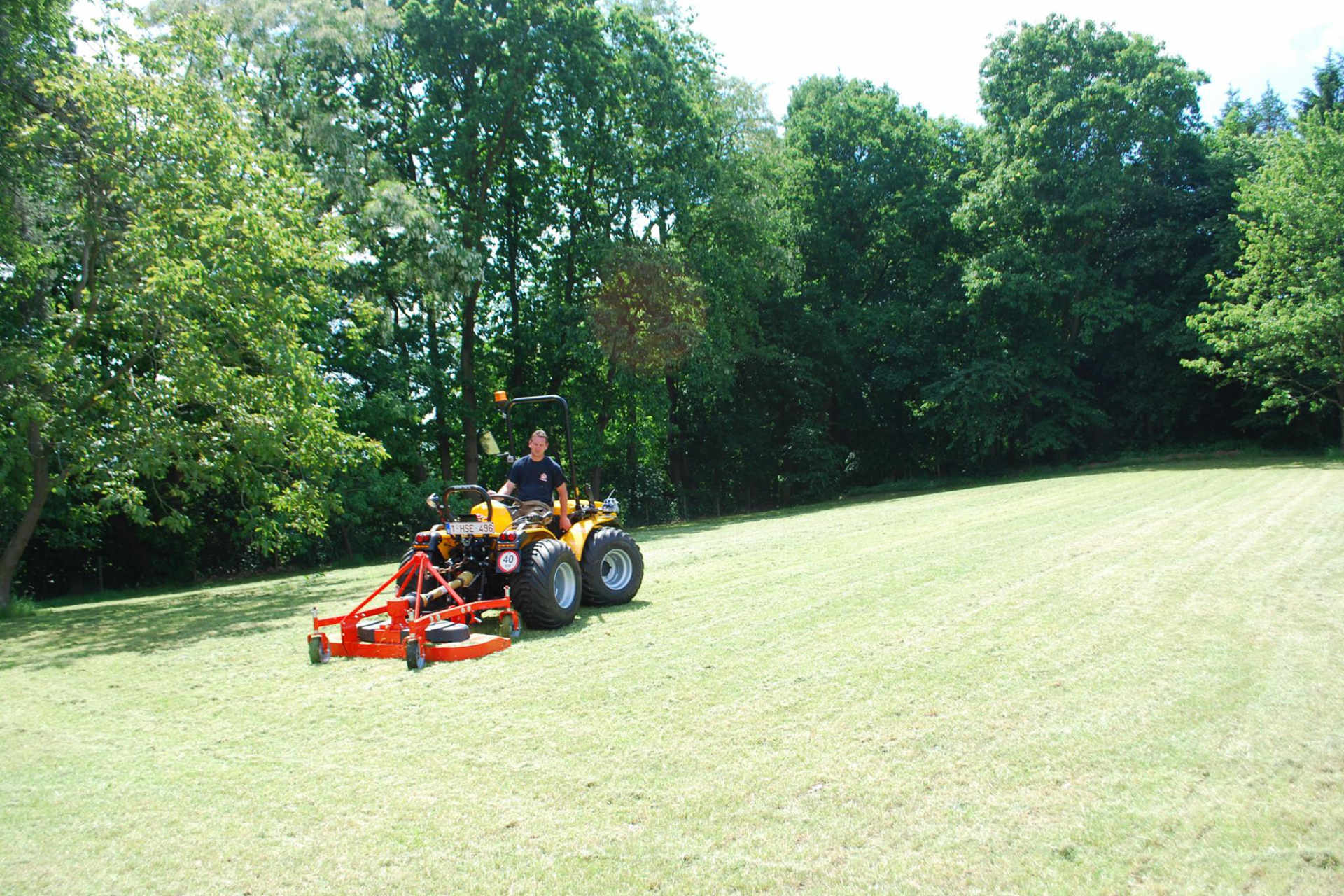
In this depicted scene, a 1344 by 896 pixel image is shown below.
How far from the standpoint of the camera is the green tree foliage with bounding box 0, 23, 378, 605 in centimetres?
1313

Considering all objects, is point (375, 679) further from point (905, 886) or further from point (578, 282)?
point (578, 282)

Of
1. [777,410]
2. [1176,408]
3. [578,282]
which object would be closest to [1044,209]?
[1176,408]

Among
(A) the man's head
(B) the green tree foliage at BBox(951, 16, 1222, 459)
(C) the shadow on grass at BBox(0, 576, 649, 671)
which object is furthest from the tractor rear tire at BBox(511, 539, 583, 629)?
(B) the green tree foliage at BBox(951, 16, 1222, 459)

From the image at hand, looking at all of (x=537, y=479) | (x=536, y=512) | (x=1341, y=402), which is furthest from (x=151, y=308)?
(x=1341, y=402)

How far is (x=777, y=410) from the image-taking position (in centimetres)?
3825

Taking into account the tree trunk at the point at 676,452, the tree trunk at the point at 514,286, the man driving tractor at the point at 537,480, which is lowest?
the man driving tractor at the point at 537,480

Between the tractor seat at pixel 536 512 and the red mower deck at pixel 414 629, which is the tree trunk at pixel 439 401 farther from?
the red mower deck at pixel 414 629

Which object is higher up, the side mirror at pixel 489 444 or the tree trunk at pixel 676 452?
the tree trunk at pixel 676 452

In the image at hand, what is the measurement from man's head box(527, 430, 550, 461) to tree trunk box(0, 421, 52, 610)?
8894 millimetres

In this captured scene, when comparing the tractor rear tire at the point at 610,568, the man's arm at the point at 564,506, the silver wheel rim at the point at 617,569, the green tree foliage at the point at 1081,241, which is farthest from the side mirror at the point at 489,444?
the green tree foliage at the point at 1081,241

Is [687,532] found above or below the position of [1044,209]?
below

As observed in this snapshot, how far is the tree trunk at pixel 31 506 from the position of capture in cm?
1351

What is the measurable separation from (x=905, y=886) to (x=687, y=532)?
1956 centimetres

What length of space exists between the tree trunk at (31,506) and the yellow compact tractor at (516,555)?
8.64m
